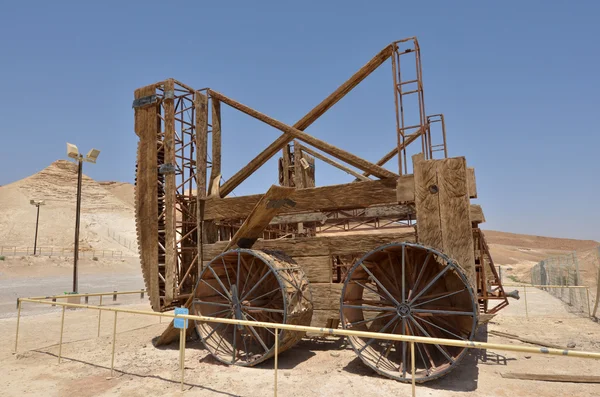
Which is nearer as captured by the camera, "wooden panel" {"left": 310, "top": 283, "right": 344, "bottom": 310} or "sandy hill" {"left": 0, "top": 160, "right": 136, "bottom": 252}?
"wooden panel" {"left": 310, "top": 283, "right": 344, "bottom": 310}

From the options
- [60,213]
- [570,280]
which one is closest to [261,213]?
[570,280]

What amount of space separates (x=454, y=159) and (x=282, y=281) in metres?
4.11

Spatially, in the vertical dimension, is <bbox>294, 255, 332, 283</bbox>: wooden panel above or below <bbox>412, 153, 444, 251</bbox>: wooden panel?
below

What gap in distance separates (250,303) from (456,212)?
15.9ft

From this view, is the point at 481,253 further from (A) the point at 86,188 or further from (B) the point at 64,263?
(A) the point at 86,188

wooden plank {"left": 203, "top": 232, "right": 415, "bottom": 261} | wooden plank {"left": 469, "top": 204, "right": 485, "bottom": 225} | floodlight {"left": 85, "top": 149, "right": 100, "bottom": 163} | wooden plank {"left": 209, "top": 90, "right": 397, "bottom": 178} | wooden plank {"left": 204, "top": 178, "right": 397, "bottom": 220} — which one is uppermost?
floodlight {"left": 85, "top": 149, "right": 100, "bottom": 163}

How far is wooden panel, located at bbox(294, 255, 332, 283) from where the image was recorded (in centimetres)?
909

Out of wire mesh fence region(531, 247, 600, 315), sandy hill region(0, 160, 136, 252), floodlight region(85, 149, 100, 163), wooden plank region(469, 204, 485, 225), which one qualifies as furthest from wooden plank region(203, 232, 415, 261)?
sandy hill region(0, 160, 136, 252)

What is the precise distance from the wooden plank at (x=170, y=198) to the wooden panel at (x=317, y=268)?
3500 mm

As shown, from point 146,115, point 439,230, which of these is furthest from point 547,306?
point 146,115

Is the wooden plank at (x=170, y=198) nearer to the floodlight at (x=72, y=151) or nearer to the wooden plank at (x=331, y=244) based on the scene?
the wooden plank at (x=331, y=244)

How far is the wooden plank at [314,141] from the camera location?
8.84 meters

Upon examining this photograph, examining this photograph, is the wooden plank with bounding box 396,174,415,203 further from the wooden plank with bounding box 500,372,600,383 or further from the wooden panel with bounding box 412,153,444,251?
the wooden plank with bounding box 500,372,600,383

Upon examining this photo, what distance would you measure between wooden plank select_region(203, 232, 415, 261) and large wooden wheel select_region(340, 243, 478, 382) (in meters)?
0.28
